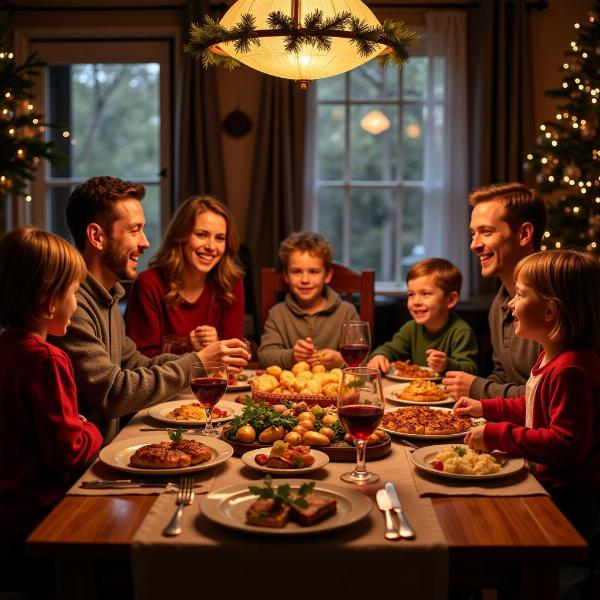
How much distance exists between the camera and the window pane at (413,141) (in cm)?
565

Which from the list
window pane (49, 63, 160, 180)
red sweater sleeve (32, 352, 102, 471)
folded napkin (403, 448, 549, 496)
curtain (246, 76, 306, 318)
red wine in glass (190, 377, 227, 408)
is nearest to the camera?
folded napkin (403, 448, 549, 496)

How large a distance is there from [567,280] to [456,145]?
12.4 ft

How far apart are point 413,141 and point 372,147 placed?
0.29 m

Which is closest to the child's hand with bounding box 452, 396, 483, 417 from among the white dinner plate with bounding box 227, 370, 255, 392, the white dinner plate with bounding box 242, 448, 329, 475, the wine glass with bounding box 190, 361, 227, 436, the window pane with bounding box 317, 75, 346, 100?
the white dinner plate with bounding box 242, 448, 329, 475

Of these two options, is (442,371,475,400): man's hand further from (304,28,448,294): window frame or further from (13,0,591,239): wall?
(13,0,591,239): wall

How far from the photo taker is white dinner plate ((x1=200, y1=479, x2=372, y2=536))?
129 cm

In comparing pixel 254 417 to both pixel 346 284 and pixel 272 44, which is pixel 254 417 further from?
pixel 346 284

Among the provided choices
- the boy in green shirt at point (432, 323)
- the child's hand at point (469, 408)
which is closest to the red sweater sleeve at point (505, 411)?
the child's hand at point (469, 408)

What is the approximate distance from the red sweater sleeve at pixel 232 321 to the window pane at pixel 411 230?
2.76 meters

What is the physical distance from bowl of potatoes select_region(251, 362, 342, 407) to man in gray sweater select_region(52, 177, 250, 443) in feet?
0.36

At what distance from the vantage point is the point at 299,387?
2.15 m

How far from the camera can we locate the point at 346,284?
136 inches

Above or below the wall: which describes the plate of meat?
below

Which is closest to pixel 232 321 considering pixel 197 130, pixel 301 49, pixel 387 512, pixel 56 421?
pixel 301 49
